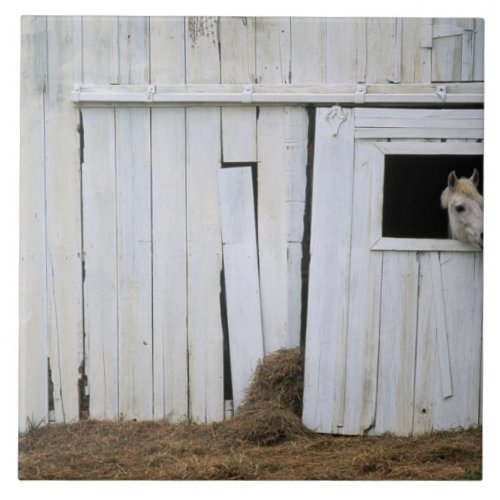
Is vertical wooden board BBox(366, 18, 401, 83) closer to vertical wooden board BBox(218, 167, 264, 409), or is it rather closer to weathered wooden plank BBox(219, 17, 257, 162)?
weathered wooden plank BBox(219, 17, 257, 162)

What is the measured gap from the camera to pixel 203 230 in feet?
14.1

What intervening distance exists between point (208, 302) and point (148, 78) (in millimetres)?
1125

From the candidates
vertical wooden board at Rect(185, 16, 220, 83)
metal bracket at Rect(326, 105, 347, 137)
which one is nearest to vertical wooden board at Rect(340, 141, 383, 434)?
metal bracket at Rect(326, 105, 347, 137)

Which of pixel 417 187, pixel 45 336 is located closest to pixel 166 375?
pixel 45 336

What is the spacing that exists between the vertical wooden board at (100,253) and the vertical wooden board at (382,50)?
1277 millimetres

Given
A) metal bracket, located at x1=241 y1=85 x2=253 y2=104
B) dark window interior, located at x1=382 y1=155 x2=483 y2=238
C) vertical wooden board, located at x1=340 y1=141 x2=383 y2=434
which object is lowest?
vertical wooden board, located at x1=340 y1=141 x2=383 y2=434

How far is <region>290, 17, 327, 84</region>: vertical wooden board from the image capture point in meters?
4.20

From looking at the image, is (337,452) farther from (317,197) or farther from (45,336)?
(45,336)

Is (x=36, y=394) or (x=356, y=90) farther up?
(x=356, y=90)

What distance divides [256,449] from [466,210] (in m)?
1.53

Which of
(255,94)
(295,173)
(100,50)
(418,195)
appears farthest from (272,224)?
(100,50)

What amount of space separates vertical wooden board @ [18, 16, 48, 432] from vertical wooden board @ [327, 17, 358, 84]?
1.37m

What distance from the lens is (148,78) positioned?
4.25 meters

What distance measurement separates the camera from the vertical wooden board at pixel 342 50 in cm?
420
